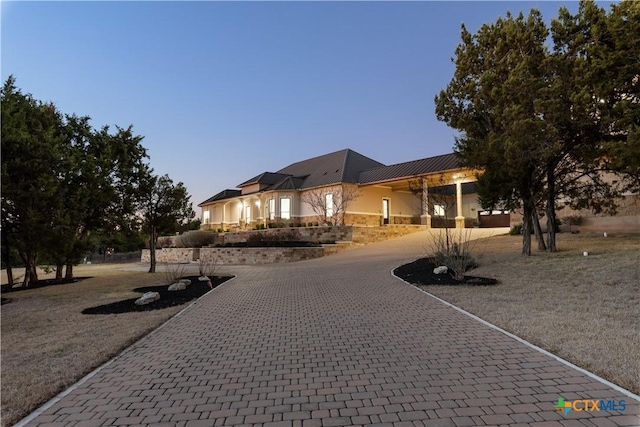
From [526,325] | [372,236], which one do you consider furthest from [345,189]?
[526,325]

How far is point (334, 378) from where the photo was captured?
154 inches

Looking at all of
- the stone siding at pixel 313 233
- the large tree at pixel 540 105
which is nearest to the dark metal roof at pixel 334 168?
the stone siding at pixel 313 233

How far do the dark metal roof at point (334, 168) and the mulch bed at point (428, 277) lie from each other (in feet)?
52.2

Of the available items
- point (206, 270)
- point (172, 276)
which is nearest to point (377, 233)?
point (206, 270)

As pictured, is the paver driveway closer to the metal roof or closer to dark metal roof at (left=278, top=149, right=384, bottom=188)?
the metal roof

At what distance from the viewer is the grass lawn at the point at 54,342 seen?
379 centimetres

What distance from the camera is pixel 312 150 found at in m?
49.0

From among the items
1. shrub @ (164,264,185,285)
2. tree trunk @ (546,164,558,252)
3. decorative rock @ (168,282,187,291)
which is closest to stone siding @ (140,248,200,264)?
shrub @ (164,264,185,285)

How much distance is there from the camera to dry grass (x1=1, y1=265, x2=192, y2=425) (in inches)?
149

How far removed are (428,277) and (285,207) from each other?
866 inches

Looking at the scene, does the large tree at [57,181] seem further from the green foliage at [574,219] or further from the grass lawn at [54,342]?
the green foliage at [574,219]

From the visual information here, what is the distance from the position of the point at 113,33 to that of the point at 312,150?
37190 mm

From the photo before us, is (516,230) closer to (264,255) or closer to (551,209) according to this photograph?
(551,209)

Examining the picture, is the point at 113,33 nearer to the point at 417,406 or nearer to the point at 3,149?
the point at 3,149
